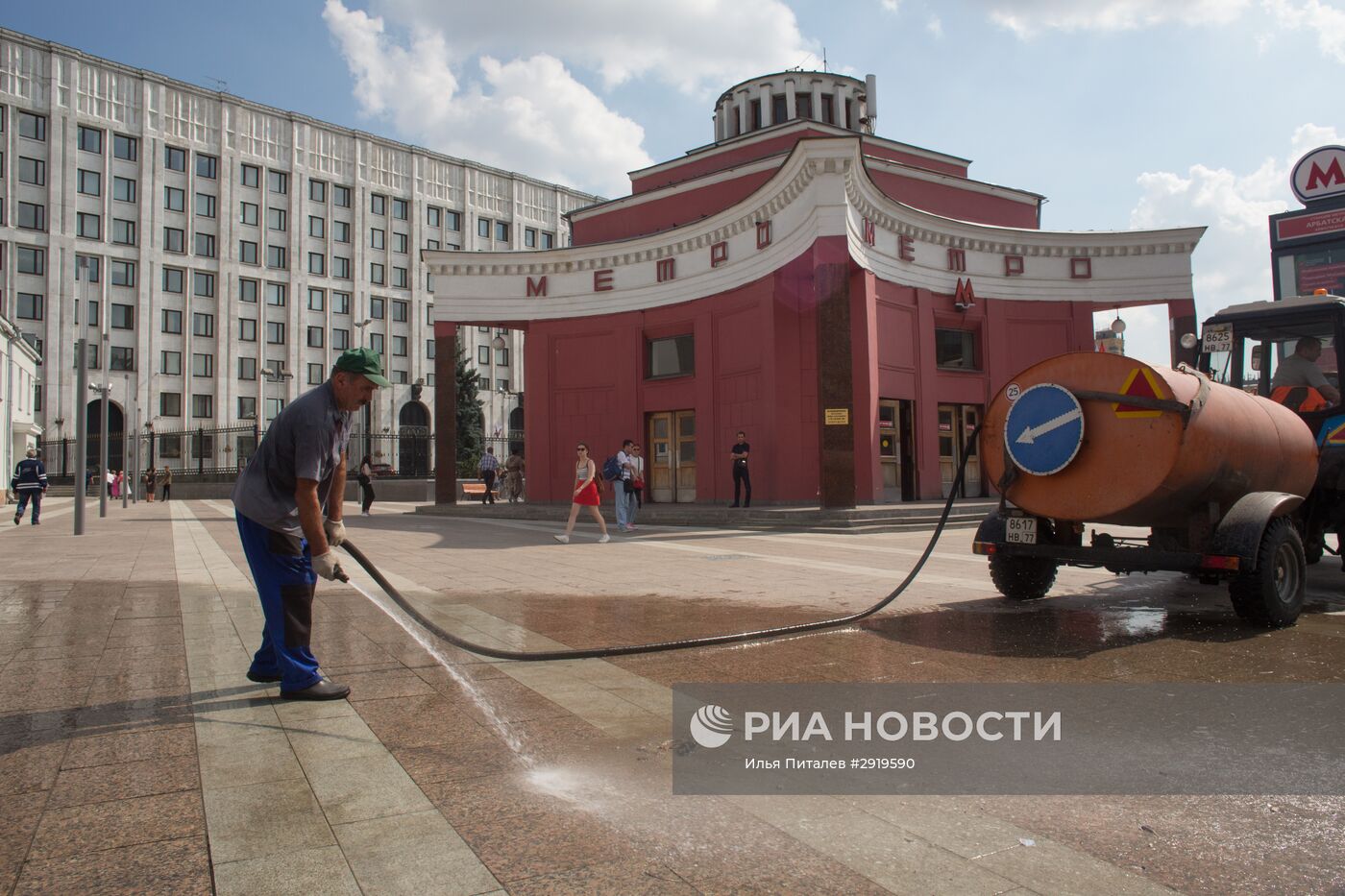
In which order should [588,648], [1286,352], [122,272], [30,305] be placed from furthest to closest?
[122,272] < [30,305] < [1286,352] < [588,648]

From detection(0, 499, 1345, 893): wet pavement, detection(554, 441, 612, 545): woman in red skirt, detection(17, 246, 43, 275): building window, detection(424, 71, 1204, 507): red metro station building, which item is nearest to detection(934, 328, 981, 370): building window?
detection(424, 71, 1204, 507): red metro station building

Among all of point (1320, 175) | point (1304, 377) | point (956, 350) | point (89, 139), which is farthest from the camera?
point (89, 139)

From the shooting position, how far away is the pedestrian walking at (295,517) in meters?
4.39

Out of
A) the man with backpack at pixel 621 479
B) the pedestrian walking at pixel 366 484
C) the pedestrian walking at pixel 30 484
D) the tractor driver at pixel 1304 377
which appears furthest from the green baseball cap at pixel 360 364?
the pedestrian walking at pixel 30 484

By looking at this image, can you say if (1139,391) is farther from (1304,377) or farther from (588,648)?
(588,648)

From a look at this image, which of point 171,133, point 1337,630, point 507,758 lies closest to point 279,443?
point 507,758

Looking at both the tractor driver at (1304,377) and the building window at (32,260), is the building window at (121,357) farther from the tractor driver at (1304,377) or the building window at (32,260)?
the tractor driver at (1304,377)

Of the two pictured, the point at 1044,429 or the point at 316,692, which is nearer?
the point at 316,692

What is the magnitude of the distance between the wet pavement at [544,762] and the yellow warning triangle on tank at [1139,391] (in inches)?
64.0

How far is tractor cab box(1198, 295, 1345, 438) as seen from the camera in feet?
27.2

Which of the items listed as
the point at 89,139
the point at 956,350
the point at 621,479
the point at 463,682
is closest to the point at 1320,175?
the point at 956,350

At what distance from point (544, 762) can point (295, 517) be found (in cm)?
191

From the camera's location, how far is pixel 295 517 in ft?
14.8

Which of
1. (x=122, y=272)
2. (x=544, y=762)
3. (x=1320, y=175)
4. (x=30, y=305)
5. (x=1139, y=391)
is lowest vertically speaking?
(x=544, y=762)
